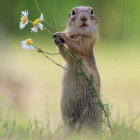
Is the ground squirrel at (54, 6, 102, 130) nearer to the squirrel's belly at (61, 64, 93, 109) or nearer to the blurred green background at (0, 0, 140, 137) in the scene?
the squirrel's belly at (61, 64, 93, 109)

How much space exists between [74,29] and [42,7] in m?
15.9

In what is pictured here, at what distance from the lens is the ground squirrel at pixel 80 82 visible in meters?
7.36

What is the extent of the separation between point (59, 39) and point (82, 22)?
568 mm

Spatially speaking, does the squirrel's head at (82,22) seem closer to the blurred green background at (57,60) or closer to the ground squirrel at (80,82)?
the ground squirrel at (80,82)

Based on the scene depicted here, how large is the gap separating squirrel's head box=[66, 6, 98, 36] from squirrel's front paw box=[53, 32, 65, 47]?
0.42m

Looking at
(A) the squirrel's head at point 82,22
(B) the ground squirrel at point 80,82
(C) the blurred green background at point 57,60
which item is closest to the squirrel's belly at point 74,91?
(B) the ground squirrel at point 80,82

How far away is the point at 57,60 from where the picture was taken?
19.3 m

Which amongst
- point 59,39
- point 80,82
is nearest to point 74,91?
point 80,82

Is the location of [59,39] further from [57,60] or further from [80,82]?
[57,60]

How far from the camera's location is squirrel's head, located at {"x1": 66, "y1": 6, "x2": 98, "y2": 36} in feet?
24.6

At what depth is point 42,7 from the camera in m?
23.3

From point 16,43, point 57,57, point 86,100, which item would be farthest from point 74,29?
point 16,43

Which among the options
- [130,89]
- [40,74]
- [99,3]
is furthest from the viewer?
[99,3]

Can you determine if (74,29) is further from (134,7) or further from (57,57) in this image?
(134,7)
